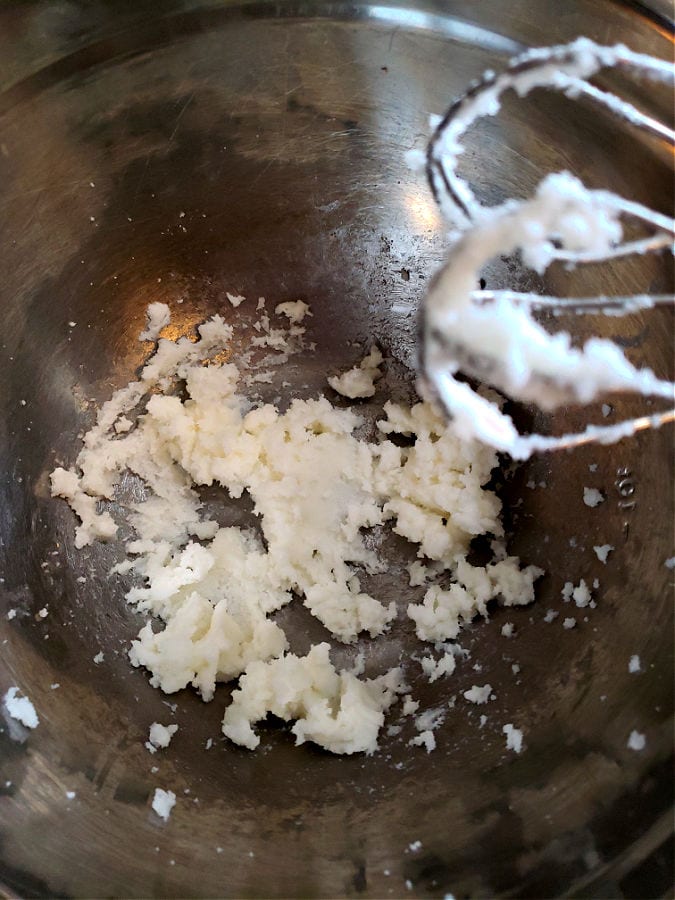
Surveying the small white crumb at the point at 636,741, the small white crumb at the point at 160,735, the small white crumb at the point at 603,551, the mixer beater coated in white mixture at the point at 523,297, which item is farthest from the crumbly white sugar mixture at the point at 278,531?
the mixer beater coated in white mixture at the point at 523,297

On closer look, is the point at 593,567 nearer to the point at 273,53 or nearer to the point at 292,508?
the point at 292,508

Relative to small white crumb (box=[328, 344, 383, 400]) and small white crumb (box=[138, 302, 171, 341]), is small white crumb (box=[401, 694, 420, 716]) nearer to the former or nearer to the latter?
small white crumb (box=[328, 344, 383, 400])

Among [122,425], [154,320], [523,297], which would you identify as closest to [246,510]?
[122,425]

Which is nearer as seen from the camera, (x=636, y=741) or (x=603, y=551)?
(x=636, y=741)

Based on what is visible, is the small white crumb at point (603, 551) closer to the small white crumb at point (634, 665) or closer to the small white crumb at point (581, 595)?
the small white crumb at point (581, 595)

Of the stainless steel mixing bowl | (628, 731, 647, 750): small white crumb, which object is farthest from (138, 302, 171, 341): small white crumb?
(628, 731, 647, 750): small white crumb

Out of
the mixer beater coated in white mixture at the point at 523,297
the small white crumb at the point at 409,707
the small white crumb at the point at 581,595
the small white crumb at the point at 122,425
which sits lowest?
the small white crumb at the point at 409,707

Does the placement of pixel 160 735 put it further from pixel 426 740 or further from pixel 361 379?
pixel 361 379
